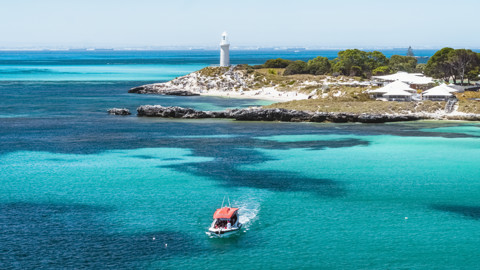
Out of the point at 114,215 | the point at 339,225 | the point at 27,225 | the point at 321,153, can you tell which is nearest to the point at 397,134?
the point at 321,153

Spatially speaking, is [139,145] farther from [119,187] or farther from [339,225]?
[339,225]

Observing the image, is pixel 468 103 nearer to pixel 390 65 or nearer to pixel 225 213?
pixel 225 213

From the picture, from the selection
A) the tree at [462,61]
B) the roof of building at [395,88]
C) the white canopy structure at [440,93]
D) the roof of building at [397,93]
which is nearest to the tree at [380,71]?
the tree at [462,61]

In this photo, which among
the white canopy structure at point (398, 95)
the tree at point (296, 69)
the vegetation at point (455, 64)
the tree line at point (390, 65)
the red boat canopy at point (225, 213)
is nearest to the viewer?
the red boat canopy at point (225, 213)

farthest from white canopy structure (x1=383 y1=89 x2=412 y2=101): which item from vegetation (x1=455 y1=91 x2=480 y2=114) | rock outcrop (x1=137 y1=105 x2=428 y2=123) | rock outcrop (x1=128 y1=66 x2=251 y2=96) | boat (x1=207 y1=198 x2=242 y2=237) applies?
boat (x1=207 y1=198 x2=242 y2=237)

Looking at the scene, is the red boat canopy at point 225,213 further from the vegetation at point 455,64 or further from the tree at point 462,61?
Result: the tree at point 462,61

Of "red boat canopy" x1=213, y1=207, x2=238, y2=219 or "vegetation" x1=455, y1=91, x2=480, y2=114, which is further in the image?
"vegetation" x1=455, y1=91, x2=480, y2=114

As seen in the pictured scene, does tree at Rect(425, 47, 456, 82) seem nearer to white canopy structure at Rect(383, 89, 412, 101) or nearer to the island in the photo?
the island
